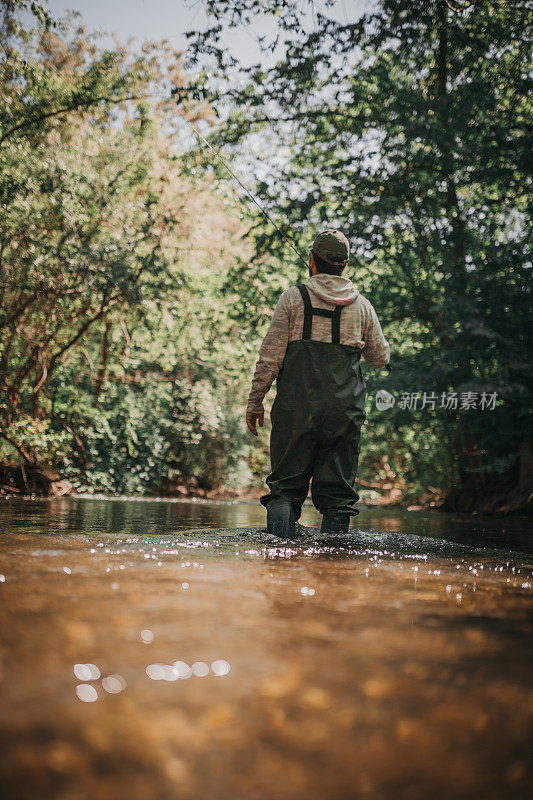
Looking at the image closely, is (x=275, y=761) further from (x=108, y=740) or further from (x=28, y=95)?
(x=28, y=95)

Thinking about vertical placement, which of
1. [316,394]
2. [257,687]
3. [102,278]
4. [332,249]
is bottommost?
[257,687]

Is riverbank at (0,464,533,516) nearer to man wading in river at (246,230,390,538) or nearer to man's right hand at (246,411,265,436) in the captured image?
man wading in river at (246,230,390,538)

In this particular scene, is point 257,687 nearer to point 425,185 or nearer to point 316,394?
point 316,394

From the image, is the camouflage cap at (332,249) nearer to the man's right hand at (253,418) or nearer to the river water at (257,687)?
the man's right hand at (253,418)

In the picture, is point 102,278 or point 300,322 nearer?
point 300,322

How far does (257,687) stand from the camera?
0.97m

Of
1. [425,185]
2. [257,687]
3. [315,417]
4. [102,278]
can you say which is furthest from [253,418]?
[102,278]

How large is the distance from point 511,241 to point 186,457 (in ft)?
35.9

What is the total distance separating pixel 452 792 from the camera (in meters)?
0.69

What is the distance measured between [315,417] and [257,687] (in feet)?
9.97

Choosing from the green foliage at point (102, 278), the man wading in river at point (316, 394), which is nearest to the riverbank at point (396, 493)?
the green foliage at point (102, 278)

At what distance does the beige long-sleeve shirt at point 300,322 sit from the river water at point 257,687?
2214 mm

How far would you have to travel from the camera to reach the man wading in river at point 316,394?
399cm

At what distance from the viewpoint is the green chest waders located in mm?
3982
